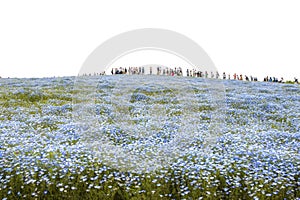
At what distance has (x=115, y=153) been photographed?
27.1 feet

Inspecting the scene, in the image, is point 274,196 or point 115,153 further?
point 115,153

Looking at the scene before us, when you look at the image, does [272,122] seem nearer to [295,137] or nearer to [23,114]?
[295,137]

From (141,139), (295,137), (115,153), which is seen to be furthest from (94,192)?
(295,137)

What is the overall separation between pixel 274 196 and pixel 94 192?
379 cm

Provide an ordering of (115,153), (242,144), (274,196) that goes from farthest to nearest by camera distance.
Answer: (242,144) < (115,153) < (274,196)

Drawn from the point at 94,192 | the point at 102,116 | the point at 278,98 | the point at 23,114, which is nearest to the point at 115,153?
the point at 94,192

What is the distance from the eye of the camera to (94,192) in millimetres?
6703

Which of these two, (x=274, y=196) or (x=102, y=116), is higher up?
(x=102, y=116)

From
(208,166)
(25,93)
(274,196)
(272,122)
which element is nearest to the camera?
(274,196)

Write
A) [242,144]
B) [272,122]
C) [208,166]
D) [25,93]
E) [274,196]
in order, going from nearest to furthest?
[274,196] < [208,166] < [242,144] < [272,122] < [25,93]

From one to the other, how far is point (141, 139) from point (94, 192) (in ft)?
11.4

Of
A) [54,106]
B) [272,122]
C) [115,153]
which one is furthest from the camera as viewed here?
[54,106]

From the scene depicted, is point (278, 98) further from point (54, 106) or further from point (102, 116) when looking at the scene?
point (54, 106)

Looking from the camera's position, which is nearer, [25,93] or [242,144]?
[242,144]
